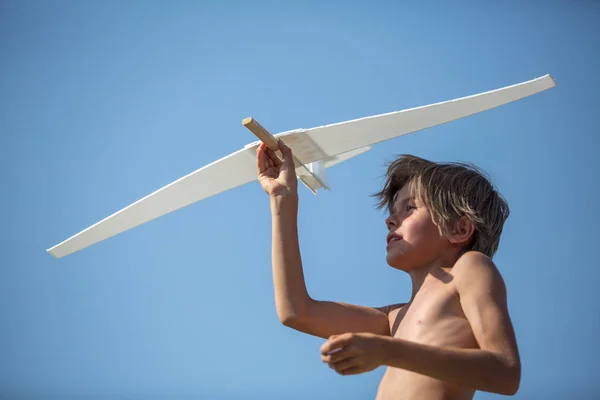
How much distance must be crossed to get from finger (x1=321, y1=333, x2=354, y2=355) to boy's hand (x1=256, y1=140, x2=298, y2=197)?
0.49m

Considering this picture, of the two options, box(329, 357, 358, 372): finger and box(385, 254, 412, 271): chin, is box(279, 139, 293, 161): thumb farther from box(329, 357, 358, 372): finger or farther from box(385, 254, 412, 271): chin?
box(329, 357, 358, 372): finger

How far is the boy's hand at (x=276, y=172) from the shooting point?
4.29 feet

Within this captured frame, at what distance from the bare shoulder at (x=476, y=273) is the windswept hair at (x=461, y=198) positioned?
140mm

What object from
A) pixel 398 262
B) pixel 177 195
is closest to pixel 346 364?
pixel 398 262

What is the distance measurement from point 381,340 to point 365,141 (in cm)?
63

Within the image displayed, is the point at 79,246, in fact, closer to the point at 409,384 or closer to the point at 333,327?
the point at 333,327

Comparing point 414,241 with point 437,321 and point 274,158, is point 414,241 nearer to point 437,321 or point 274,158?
point 437,321

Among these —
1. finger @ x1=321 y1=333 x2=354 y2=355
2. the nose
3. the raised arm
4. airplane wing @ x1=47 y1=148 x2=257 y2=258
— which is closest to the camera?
finger @ x1=321 y1=333 x2=354 y2=355

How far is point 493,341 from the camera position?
40.3 inches

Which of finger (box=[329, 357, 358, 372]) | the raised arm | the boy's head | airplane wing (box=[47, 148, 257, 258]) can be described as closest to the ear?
the boy's head

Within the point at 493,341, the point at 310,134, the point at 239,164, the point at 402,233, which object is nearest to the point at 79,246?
the point at 239,164

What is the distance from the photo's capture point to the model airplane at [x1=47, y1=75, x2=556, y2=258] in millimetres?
1389

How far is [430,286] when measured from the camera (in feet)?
4.11

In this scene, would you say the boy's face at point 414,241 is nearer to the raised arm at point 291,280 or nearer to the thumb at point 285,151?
the raised arm at point 291,280
